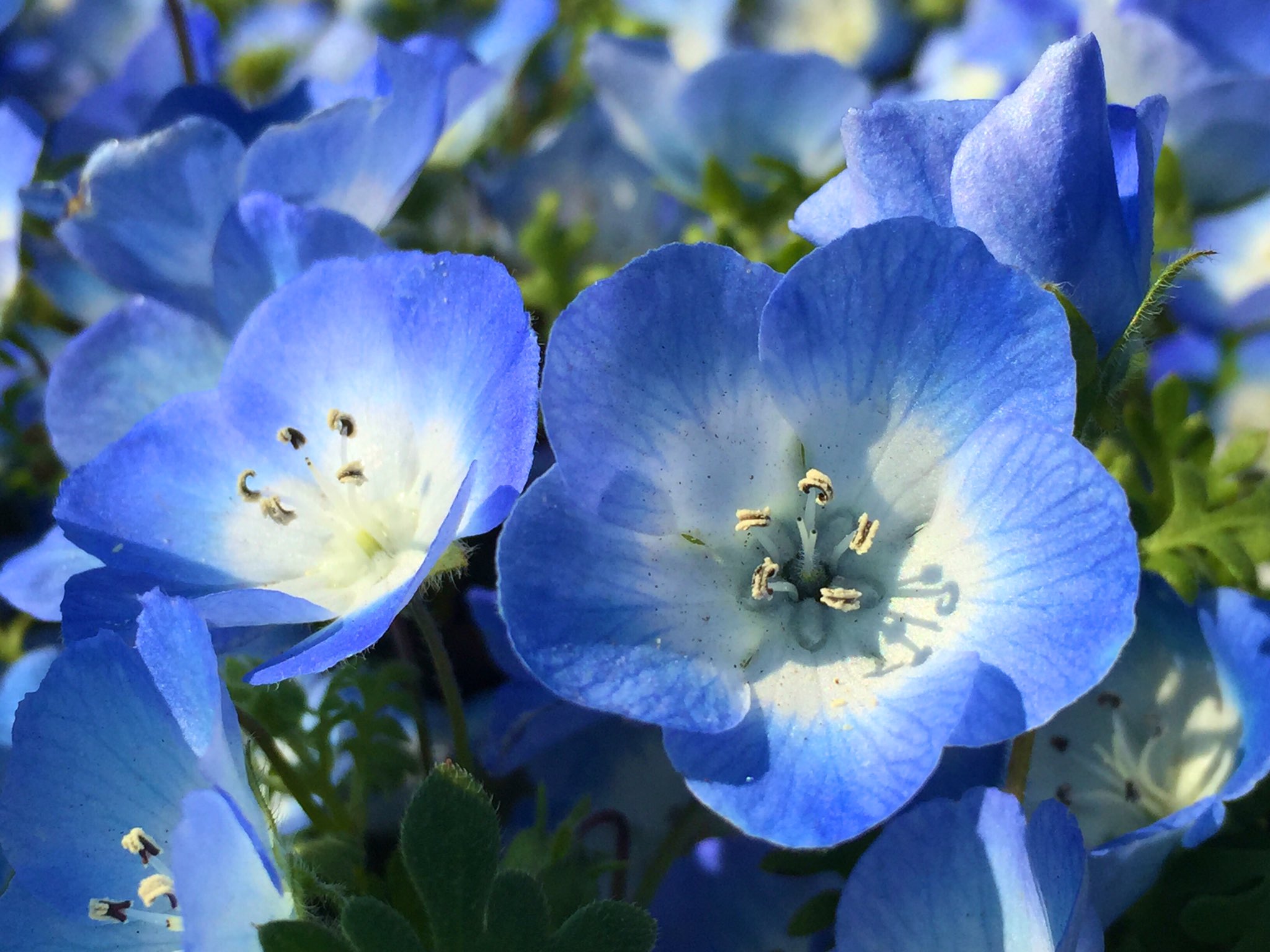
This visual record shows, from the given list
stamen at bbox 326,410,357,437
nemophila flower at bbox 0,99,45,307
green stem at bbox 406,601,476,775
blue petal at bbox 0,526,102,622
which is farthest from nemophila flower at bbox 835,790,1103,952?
nemophila flower at bbox 0,99,45,307

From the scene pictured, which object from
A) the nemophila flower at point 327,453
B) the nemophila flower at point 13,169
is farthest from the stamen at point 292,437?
the nemophila flower at point 13,169

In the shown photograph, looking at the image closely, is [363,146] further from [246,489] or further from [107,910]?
[107,910]

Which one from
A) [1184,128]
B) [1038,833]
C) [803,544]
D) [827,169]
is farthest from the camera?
[827,169]

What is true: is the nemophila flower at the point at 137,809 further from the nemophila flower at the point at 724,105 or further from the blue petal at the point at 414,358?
the nemophila flower at the point at 724,105

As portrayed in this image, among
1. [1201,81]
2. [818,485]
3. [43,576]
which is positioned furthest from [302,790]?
[1201,81]

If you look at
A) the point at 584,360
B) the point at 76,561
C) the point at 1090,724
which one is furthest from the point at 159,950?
the point at 1090,724

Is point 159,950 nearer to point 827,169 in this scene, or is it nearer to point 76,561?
point 76,561
